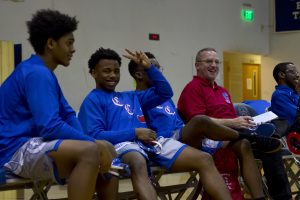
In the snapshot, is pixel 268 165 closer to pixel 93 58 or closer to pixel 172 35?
pixel 93 58

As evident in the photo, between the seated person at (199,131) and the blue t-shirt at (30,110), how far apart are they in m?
1.10

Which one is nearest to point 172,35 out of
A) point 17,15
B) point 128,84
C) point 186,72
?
point 186,72

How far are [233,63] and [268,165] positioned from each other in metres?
6.13

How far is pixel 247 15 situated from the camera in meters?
10.5

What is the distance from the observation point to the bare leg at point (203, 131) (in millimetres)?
3576

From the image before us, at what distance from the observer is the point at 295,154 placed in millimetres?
4711

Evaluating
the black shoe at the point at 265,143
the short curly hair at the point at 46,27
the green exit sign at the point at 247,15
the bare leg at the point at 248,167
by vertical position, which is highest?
the green exit sign at the point at 247,15

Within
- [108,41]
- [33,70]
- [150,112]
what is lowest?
[150,112]

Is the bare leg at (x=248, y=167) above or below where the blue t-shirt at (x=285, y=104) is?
below

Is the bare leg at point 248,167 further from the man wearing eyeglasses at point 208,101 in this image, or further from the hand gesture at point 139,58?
the hand gesture at point 139,58

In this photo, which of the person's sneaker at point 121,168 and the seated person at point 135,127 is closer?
the person's sneaker at point 121,168

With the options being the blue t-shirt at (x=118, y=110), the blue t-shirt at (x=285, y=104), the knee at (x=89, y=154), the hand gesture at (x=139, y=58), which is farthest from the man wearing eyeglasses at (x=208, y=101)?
the knee at (x=89, y=154)

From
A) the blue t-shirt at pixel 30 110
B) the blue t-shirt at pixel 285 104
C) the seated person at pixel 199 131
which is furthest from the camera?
the blue t-shirt at pixel 285 104

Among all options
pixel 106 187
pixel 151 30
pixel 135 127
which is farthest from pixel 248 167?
pixel 151 30
